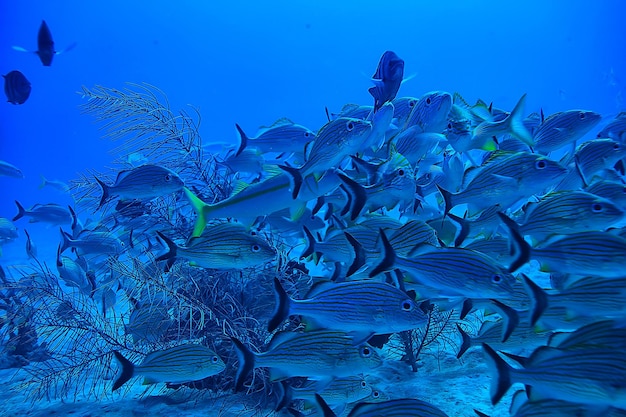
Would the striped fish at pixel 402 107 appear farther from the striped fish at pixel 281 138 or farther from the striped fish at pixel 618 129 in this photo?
the striped fish at pixel 618 129

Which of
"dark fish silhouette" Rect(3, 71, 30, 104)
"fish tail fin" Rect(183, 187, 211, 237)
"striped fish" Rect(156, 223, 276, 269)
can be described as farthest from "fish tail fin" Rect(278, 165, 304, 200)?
"dark fish silhouette" Rect(3, 71, 30, 104)

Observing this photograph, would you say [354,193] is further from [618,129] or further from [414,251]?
[618,129]

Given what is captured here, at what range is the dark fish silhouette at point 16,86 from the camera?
26.0 feet

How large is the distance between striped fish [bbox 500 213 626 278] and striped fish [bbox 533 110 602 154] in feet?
7.35

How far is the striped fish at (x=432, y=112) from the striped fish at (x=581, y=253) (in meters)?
2.00

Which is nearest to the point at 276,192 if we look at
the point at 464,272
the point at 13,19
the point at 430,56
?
the point at 464,272

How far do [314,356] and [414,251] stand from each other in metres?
0.97

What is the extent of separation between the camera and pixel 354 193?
2938mm

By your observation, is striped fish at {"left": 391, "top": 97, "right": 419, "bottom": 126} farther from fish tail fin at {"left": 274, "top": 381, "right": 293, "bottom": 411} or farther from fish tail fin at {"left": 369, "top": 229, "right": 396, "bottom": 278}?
fish tail fin at {"left": 274, "top": 381, "right": 293, "bottom": 411}

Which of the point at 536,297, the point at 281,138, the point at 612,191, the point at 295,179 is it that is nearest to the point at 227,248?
the point at 295,179

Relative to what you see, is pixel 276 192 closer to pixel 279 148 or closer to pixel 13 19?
pixel 279 148

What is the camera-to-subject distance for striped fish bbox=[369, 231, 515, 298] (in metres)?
2.49

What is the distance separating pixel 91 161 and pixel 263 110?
53.8m

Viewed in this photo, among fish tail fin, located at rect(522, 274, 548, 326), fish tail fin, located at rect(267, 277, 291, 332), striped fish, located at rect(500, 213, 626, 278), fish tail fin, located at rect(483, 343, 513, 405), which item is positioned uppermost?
striped fish, located at rect(500, 213, 626, 278)
